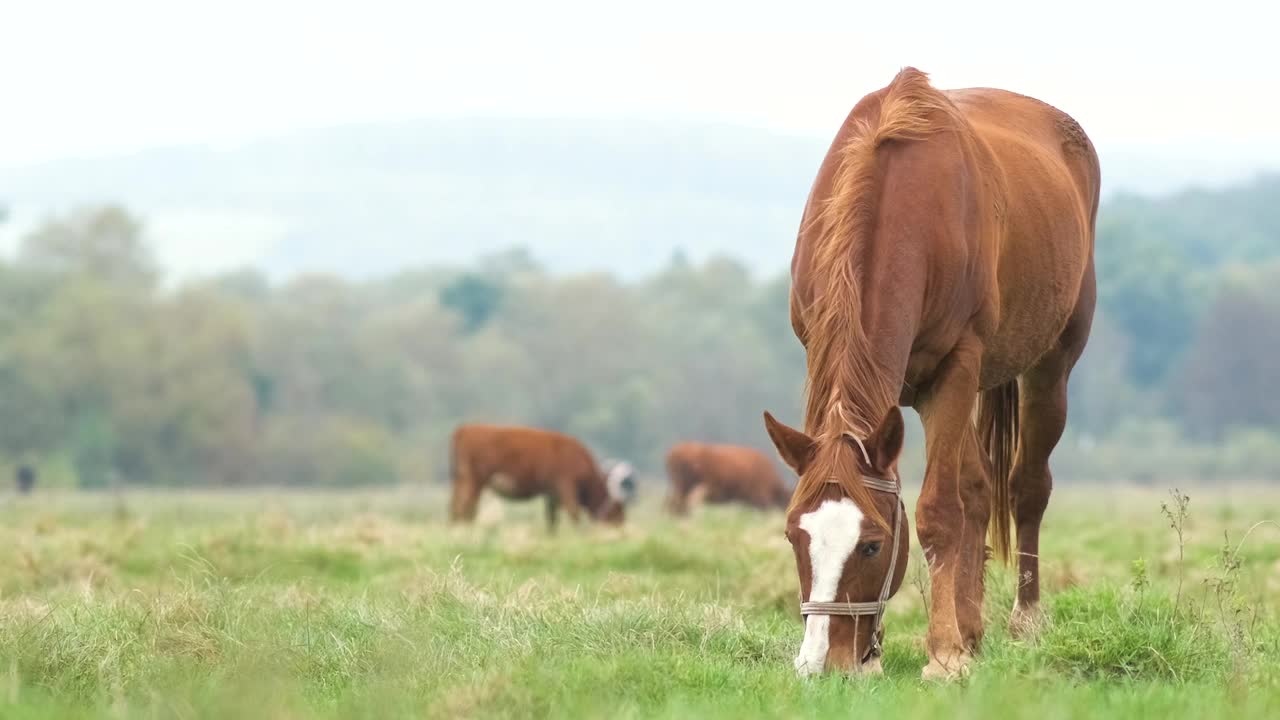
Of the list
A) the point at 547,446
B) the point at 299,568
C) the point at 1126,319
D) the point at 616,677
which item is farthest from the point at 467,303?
the point at 616,677

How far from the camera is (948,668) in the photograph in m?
6.31

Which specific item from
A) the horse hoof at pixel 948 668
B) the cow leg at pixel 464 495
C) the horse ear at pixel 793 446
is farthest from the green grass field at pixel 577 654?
the cow leg at pixel 464 495

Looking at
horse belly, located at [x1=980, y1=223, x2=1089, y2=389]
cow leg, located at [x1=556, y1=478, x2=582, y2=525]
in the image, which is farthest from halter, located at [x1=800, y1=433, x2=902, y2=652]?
cow leg, located at [x1=556, y1=478, x2=582, y2=525]

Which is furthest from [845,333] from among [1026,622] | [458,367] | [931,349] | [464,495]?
[458,367]

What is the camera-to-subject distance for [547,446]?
2598cm

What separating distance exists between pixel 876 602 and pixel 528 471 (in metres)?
19.7

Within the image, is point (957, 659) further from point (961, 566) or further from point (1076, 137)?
point (1076, 137)

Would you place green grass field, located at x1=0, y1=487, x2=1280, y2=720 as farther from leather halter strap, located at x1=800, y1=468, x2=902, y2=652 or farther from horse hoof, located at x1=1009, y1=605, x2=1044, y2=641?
leather halter strap, located at x1=800, y1=468, x2=902, y2=652

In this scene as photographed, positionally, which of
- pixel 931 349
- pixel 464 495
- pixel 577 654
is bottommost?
pixel 464 495

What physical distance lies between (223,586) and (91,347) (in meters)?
51.3

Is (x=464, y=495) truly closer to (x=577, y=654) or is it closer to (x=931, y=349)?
(x=931, y=349)

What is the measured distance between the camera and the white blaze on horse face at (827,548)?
6.03m

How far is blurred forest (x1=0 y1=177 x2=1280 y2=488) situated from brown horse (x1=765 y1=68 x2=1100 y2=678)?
49274mm

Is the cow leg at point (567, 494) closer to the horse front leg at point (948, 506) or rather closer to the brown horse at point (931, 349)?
the brown horse at point (931, 349)
